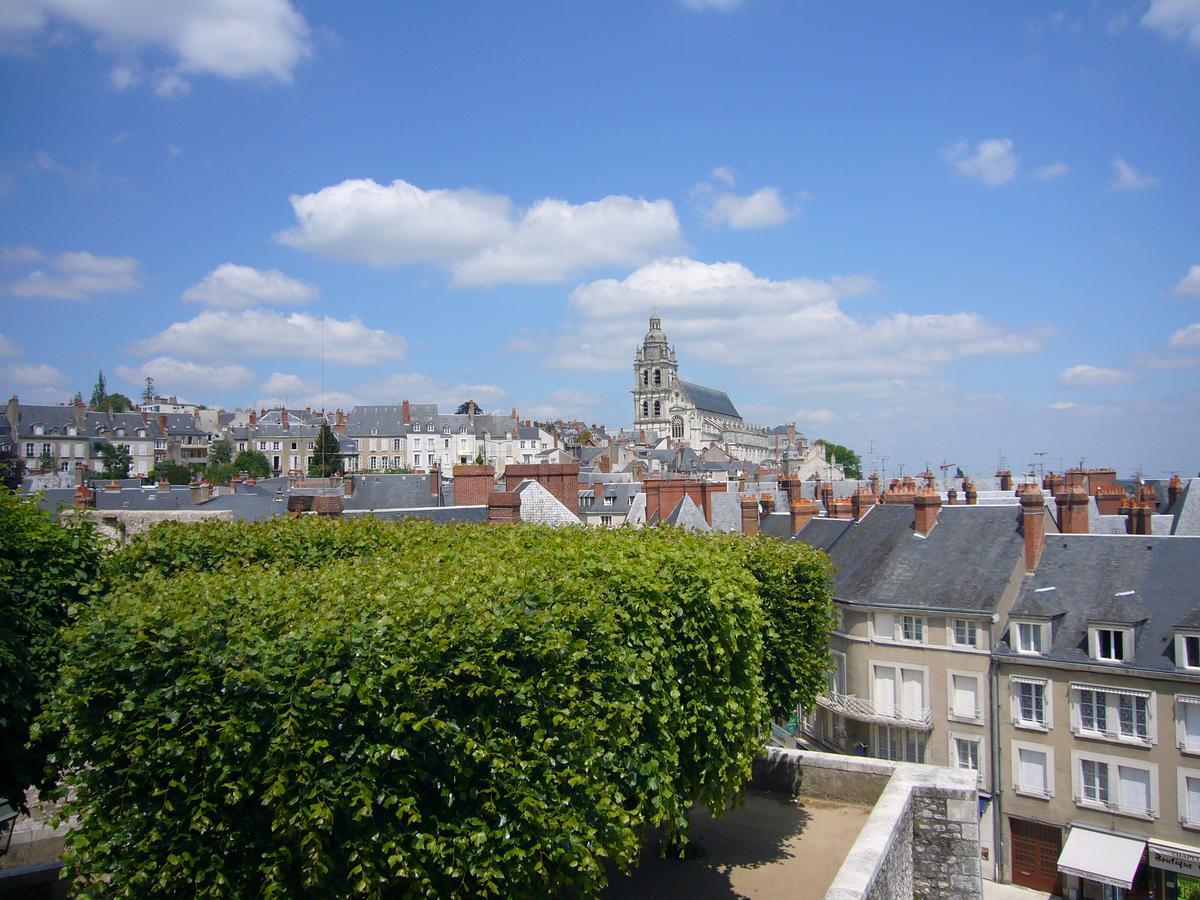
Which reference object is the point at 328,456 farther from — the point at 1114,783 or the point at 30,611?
the point at 30,611

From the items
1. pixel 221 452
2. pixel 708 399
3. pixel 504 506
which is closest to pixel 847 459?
pixel 708 399

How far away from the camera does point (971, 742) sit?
24.7 meters

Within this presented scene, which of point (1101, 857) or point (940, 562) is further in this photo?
point (940, 562)

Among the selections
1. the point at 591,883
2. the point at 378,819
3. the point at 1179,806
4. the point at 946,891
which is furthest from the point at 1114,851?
the point at 378,819

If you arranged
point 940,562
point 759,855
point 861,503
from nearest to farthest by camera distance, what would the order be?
point 759,855, point 940,562, point 861,503

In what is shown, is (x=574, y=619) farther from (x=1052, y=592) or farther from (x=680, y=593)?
(x=1052, y=592)

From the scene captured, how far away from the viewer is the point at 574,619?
336 inches

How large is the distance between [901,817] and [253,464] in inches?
3338

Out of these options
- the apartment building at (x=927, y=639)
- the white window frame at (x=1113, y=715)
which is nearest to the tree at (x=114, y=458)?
the apartment building at (x=927, y=639)

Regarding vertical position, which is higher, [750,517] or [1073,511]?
[1073,511]

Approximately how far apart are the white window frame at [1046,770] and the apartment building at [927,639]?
26.9 inches

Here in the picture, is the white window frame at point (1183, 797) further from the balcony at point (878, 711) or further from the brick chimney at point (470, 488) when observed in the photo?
the brick chimney at point (470, 488)

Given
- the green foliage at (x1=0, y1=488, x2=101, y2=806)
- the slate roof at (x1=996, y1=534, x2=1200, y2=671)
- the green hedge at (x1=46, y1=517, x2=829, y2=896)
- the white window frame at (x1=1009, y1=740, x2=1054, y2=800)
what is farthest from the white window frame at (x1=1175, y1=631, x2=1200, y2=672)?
the green foliage at (x1=0, y1=488, x2=101, y2=806)

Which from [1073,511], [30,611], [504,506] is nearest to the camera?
[30,611]
